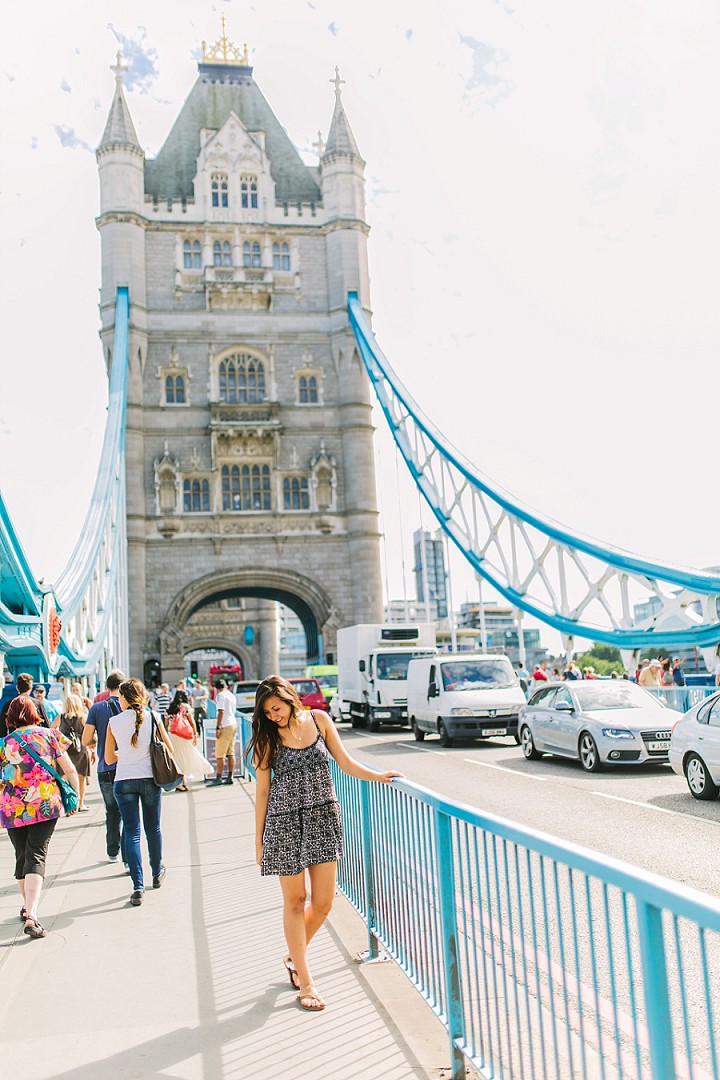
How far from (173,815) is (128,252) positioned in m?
33.4

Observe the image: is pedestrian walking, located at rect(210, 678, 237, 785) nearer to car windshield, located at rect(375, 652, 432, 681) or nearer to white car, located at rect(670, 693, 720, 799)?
white car, located at rect(670, 693, 720, 799)

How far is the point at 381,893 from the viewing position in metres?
5.30

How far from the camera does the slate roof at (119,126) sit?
4150 cm

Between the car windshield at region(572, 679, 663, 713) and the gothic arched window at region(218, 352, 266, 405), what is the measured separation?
2777cm

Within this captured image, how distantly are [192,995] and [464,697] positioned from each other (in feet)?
46.1

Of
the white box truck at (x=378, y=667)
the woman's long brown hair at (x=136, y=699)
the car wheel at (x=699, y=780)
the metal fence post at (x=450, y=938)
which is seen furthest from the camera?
the white box truck at (x=378, y=667)

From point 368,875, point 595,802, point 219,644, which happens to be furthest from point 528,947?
point 219,644

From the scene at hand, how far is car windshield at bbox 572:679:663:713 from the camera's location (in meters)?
14.1

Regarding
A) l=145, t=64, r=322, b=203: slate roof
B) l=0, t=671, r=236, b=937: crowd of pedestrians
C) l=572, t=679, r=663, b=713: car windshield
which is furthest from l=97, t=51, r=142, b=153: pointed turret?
l=0, t=671, r=236, b=937: crowd of pedestrians

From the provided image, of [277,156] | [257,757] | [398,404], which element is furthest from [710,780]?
[277,156]

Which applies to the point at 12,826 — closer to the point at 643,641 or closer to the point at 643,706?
the point at 643,706

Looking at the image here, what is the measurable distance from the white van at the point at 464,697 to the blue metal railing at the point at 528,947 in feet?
37.7

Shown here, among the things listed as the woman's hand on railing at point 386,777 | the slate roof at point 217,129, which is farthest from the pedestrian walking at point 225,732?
the slate roof at point 217,129

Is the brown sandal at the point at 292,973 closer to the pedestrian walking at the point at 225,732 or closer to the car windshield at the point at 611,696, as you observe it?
the pedestrian walking at the point at 225,732
